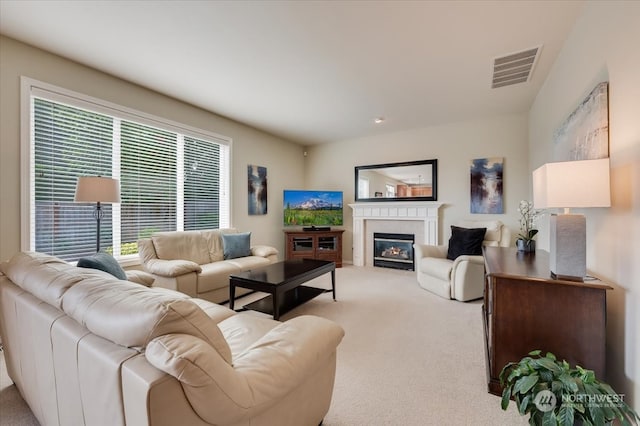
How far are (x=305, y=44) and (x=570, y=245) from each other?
2.48 meters

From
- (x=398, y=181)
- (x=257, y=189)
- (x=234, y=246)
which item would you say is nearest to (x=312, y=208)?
(x=257, y=189)

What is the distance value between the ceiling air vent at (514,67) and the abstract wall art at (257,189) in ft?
12.4

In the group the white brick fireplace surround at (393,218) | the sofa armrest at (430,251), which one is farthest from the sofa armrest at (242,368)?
the white brick fireplace surround at (393,218)

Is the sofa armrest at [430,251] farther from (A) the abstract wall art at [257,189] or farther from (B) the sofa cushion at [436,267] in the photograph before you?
(A) the abstract wall art at [257,189]

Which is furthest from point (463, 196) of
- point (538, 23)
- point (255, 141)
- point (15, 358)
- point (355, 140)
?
point (15, 358)

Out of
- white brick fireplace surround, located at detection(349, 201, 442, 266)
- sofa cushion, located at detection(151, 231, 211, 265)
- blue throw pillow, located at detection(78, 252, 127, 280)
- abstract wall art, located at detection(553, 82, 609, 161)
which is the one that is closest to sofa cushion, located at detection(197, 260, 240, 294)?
sofa cushion, located at detection(151, 231, 211, 265)

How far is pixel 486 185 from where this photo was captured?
14.8 ft

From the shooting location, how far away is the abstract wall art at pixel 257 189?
5.04 meters

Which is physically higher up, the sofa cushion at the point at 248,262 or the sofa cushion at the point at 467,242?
the sofa cushion at the point at 467,242

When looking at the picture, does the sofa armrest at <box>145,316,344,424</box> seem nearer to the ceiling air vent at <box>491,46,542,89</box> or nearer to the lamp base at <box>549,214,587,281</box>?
the lamp base at <box>549,214,587,281</box>

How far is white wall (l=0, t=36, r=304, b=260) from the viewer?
8.07 ft

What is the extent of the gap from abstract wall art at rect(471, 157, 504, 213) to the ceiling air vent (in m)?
1.47

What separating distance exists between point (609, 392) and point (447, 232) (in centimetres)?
403

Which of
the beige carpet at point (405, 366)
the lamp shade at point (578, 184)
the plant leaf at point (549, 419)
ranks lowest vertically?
the beige carpet at point (405, 366)
